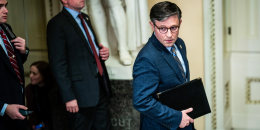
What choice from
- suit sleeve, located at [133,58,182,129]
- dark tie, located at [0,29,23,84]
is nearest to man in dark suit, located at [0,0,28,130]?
dark tie, located at [0,29,23,84]

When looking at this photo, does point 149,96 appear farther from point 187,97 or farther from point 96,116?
point 96,116

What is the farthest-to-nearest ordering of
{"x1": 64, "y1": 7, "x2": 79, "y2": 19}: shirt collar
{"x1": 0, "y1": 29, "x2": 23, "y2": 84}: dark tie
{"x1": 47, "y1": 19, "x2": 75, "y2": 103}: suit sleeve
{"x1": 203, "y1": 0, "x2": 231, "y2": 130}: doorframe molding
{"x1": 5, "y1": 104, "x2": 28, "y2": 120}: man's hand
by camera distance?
{"x1": 203, "y1": 0, "x2": 231, "y2": 130}: doorframe molding, {"x1": 64, "y1": 7, "x2": 79, "y2": 19}: shirt collar, {"x1": 47, "y1": 19, "x2": 75, "y2": 103}: suit sleeve, {"x1": 0, "y1": 29, "x2": 23, "y2": 84}: dark tie, {"x1": 5, "y1": 104, "x2": 28, "y2": 120}: man's hand

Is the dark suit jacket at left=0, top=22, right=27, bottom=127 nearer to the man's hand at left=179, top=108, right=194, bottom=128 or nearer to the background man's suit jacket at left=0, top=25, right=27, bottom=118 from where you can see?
the background man's suit jacket at left=0, top=25, right=27, bottom=118

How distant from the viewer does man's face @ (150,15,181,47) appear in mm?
1993

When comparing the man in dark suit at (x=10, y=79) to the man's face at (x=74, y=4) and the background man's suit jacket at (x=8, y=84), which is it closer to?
the background man's suit jacket at (x=8, y=84)

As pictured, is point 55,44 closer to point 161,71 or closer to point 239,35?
point 161,71

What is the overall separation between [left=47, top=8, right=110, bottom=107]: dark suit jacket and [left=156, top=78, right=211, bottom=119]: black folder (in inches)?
52.0

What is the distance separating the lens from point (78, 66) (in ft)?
10.5

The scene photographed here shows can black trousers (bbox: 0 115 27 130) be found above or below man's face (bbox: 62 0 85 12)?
below

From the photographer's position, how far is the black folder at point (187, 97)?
6.52 ft

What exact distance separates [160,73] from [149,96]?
0.45 feet

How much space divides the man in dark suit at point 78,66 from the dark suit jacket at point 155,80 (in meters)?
1.25

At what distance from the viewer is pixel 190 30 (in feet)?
12.5

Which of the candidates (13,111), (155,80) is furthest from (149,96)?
(13,111)
